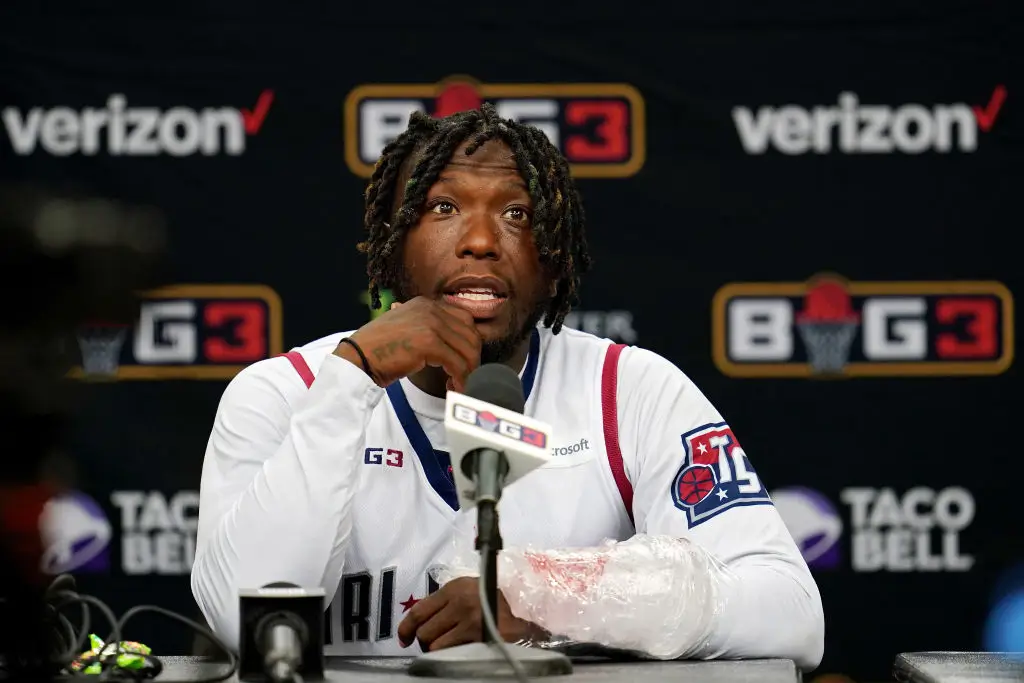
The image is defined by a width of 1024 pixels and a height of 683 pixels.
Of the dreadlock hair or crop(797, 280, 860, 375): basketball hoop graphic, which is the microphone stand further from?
crop(797, 280, 860, 375): basketball hoop graphic

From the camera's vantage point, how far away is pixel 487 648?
5.41 ft

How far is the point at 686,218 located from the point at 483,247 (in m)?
1.04

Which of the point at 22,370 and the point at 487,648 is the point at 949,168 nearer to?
the point at 487,648

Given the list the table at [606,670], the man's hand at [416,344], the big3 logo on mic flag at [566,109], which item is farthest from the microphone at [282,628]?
the big3 logo on mic flag at [566,109]

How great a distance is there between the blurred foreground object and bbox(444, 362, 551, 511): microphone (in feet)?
1.63

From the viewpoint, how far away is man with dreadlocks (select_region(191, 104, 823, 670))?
191cm

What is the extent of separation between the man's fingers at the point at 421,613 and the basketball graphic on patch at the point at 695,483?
42 centimetres

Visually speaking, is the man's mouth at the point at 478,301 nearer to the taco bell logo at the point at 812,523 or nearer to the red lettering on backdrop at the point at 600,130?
the red lettering on backdrop at the point at 600,130

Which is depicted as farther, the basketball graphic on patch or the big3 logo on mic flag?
the big3 logo on mic flag

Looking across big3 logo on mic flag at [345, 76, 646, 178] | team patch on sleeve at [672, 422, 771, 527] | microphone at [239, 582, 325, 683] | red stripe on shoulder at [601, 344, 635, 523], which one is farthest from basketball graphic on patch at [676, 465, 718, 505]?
big3 logo on mic flag at [345, 76, 646, 178]

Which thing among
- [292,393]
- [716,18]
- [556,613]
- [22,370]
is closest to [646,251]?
[716,18]

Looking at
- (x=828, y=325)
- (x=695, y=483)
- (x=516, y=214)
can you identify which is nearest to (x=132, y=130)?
(x=516, y=214)

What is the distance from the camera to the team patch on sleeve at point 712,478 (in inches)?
83.4

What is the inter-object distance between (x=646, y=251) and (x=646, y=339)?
0.18m
